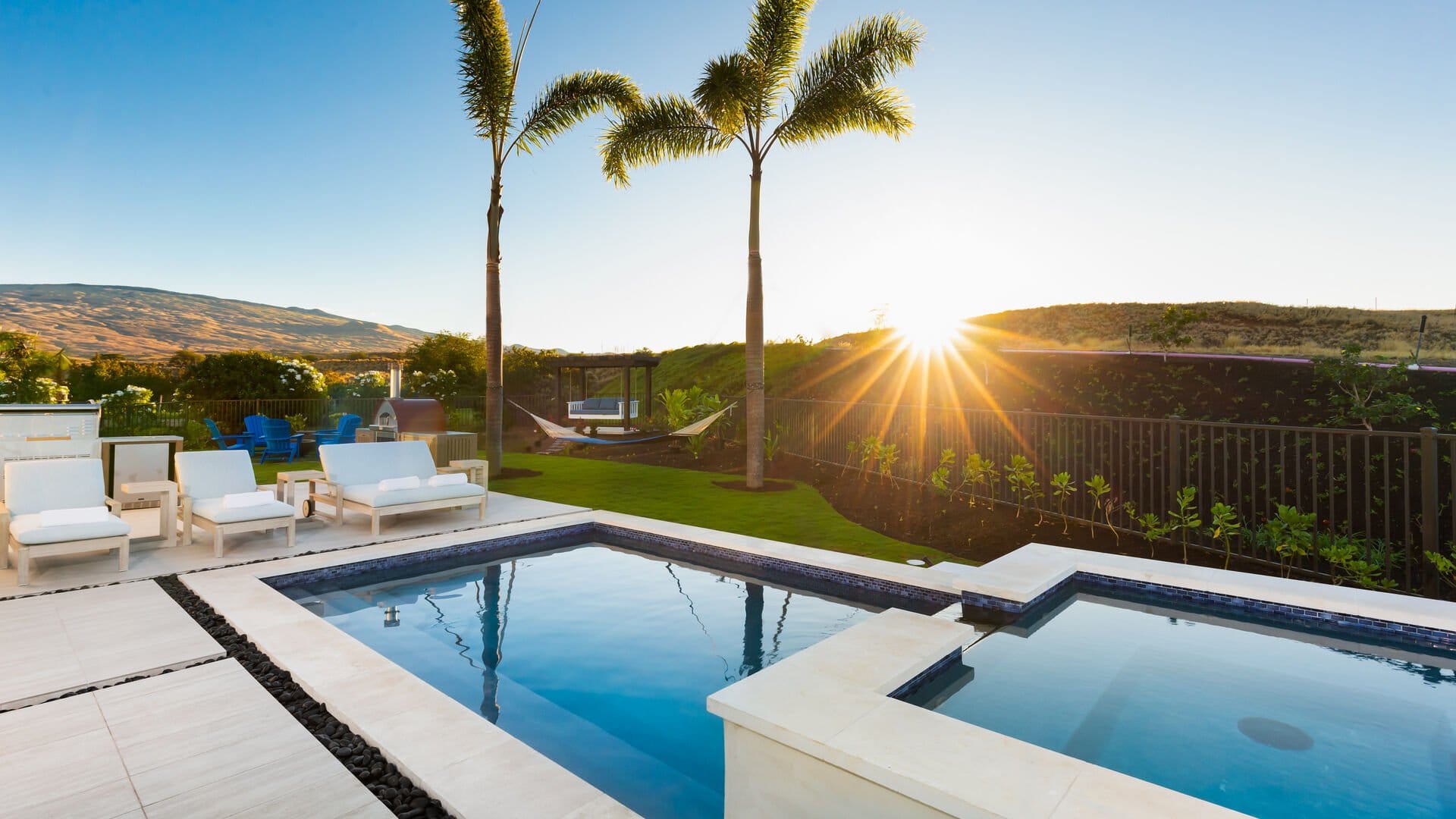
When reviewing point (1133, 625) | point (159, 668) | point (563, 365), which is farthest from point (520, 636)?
point (563, 365)

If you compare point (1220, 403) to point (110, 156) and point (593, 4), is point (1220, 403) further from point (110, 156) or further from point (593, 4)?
point (110, 156)

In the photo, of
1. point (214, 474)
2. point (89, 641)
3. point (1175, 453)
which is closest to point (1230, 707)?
point (1175, 453)

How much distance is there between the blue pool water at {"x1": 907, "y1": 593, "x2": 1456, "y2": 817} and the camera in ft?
8.21

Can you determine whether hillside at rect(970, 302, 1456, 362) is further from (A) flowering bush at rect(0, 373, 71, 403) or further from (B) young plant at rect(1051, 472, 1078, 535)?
(A) flowering bush at rect(0, 373, 71, 403)

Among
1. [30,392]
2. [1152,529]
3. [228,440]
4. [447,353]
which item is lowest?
[1152,529]

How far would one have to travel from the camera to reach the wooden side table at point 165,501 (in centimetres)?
566

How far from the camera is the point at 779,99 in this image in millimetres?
9891

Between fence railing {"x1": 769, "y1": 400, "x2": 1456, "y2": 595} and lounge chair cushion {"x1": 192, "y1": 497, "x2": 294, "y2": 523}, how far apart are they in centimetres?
688

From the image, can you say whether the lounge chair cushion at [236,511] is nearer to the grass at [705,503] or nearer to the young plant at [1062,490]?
the grass at [705,503]

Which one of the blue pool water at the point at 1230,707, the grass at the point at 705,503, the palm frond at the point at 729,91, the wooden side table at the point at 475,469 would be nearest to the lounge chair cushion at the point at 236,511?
the wooden side table at the point at 475,469

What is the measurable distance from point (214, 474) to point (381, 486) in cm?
135

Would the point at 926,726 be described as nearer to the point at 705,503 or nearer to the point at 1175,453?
the point at 1175,453

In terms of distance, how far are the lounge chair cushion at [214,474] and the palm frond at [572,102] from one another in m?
6.50

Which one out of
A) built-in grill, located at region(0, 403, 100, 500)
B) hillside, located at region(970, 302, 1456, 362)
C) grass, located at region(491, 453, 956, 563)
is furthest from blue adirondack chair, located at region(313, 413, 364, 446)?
hillside, located at region(970, 302, 1456, 362)
